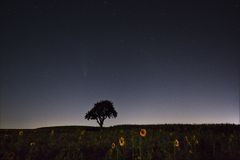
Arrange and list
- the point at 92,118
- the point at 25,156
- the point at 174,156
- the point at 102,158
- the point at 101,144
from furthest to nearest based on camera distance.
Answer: the point at 92,118 < the point at 101,144 < the point at 25,156 < the point at 102,158 < the point at 174,156

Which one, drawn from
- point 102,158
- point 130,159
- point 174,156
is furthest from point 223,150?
point 102,158

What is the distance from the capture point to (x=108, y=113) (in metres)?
83.6

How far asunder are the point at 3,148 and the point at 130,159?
5426mm

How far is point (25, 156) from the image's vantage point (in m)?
12.1

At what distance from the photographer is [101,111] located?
82.7 meters

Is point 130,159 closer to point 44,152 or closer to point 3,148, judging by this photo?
point 44,152

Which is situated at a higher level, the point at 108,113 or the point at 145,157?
the point at 108,113

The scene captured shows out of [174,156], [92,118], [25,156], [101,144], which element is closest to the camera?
[174,156]

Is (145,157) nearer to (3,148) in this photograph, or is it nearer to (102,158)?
(102,158)

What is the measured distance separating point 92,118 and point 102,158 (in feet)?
240

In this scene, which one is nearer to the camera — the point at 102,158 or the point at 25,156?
the point at 102,158

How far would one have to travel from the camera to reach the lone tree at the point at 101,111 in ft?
272

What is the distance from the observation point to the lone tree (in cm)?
8294

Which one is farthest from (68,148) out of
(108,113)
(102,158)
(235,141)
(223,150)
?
(108,113)
